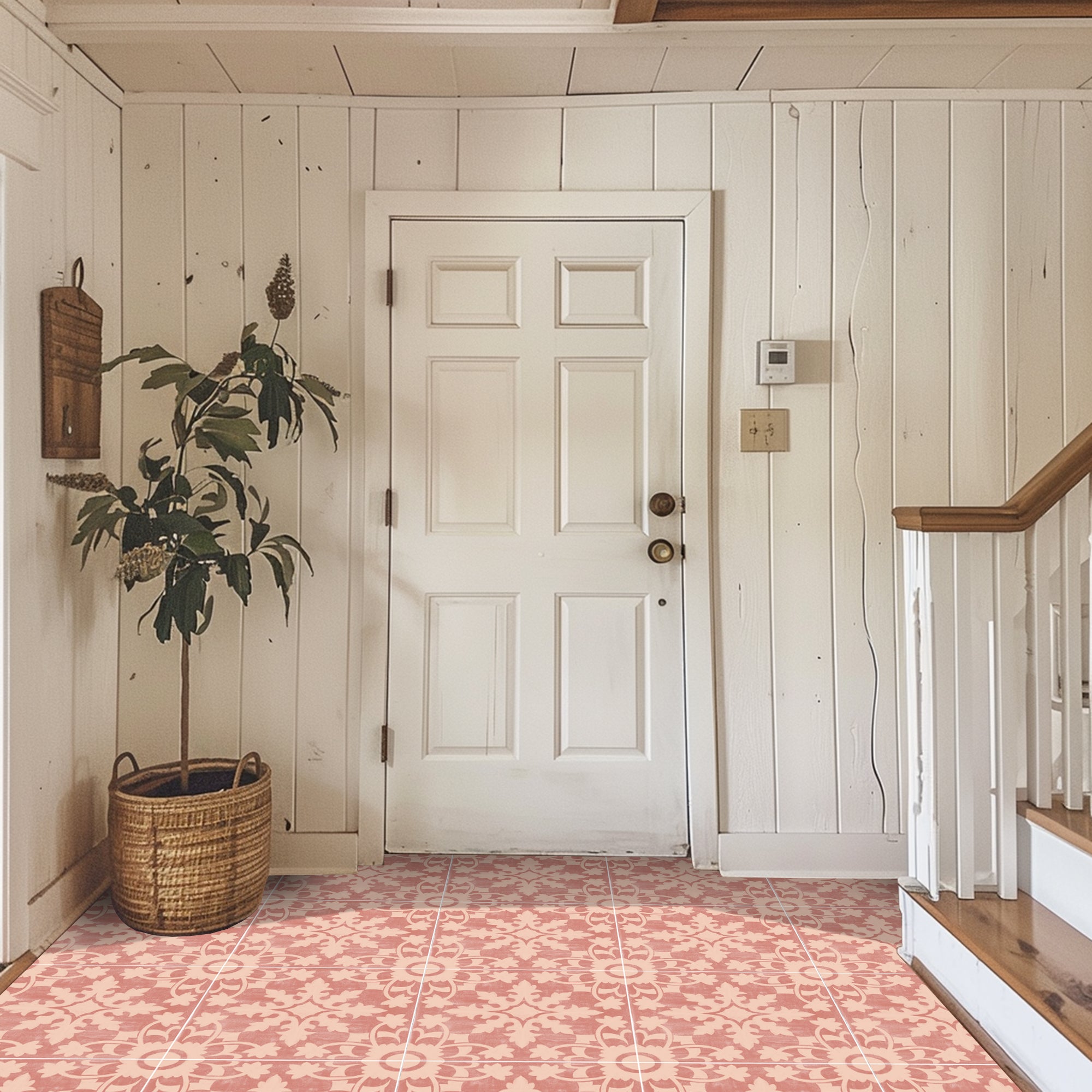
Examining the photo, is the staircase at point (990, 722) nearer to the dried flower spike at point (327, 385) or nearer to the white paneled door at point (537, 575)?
the white paneled door at point (537, 575)

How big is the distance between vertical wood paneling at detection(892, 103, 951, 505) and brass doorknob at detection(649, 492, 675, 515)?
65 centimetres

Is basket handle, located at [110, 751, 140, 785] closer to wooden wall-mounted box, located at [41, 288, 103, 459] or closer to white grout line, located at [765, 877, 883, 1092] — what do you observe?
wooden wall-mounted box, located at [41, 288, 103, 459]

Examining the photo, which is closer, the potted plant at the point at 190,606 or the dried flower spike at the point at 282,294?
the potted plant at the point at 190,606

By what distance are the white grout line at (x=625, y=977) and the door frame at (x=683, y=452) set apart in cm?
30

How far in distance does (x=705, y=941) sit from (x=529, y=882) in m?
0.56

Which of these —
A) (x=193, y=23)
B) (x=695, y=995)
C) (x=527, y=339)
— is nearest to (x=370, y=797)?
(x=695, y=995)

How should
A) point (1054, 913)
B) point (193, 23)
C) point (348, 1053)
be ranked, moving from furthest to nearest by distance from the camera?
point (193, 23), point (1054, 913), point (348, 1053)

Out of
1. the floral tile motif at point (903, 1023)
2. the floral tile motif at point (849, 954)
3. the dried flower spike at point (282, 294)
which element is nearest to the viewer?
the floral tile motif at point (903, 1023)

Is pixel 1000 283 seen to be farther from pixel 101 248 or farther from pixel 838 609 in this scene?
pixel 101 248

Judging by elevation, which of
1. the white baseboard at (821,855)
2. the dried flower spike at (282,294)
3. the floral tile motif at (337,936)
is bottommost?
the floral tile motif at (337,936)

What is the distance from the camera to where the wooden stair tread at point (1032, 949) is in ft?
5.48

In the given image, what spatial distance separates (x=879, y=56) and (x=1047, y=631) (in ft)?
5.12

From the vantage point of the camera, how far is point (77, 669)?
255cm

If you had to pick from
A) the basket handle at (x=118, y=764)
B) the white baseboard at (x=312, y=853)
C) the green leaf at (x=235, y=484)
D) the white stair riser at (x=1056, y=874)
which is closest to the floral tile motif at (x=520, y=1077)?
the white stair riser at (x=1056, y=874)
